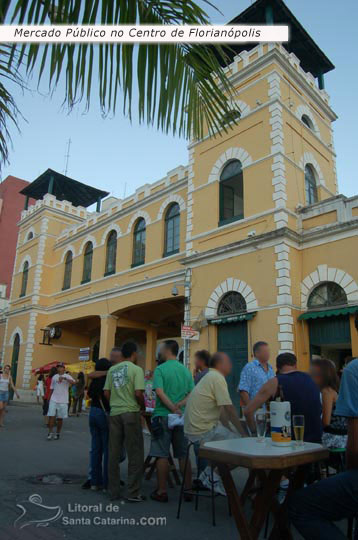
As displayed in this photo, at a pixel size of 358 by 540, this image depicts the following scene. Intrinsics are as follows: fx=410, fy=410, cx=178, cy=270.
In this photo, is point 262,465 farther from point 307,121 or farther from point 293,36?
point 293,36

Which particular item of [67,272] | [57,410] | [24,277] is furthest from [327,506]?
[24,277]

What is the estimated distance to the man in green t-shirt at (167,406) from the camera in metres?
5.21

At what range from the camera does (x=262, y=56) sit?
13773 mm

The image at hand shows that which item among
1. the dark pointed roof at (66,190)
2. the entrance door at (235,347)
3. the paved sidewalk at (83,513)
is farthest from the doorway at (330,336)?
the dark pointed roof at (66,190)

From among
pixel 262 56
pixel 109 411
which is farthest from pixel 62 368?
pixel 262 56

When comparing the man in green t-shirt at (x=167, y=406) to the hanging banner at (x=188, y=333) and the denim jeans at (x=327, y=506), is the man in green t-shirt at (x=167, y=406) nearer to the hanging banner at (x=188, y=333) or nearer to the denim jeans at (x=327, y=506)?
the denim jeans at (x=327, y=506)

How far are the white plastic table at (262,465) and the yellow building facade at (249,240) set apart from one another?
5259 millimetres

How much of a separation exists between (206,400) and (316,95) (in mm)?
14277

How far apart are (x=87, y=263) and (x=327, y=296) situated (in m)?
14.5

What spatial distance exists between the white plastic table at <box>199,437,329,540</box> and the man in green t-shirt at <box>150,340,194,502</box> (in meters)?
1.88

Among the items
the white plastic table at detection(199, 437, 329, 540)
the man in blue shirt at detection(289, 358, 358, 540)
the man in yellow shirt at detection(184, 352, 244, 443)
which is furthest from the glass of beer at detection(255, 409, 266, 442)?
the man in yellow shirt at detection(184, 352, 244, 443)

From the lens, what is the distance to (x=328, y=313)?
11.0 metres

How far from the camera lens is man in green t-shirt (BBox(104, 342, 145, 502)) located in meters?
5.02

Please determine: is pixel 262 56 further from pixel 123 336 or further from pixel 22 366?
pixel 22 366
